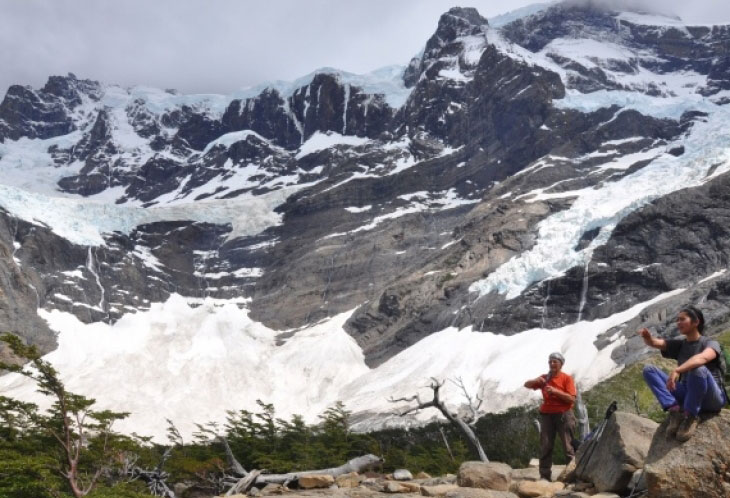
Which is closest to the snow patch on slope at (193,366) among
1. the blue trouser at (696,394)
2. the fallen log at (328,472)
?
the fallen log at (328,472)

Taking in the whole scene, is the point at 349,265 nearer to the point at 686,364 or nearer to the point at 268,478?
the point at 268,478

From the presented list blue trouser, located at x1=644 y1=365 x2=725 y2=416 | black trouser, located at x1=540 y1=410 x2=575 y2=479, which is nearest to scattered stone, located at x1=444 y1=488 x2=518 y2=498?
black trouser, located at x1=540 y1=410 x2=575 y2=479

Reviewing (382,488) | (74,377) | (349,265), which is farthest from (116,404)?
(382,488)

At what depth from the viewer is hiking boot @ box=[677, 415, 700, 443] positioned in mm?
8641

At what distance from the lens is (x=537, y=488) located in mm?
11742

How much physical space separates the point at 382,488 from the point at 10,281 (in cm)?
13024

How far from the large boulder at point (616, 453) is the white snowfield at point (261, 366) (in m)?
65.6

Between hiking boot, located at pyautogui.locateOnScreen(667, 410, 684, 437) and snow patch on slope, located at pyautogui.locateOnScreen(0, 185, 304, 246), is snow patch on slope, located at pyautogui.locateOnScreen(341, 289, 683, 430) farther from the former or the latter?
snow patch on slope, located at pyautogui.locateOnScreen(0, 185, 304, 246)

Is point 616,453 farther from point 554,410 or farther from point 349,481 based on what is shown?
point 349,481

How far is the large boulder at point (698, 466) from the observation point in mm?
8352

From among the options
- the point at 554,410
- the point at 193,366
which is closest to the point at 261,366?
the point at 193,366

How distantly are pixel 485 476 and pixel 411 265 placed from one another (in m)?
128

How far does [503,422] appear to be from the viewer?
195 ft

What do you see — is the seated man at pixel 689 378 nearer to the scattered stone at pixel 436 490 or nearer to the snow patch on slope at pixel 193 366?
the scattered stone at pixel 436 490
